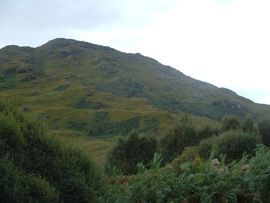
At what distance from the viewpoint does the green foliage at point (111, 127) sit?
84869 mm

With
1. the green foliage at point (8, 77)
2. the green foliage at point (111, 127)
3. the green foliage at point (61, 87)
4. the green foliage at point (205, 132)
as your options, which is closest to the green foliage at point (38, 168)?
the green foliage at point (205, 132)

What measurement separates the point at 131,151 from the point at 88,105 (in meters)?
86.4

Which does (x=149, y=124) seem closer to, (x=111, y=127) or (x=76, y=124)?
(x=111, y=127)

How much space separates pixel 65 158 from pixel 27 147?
119 cm

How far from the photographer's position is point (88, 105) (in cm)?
11438

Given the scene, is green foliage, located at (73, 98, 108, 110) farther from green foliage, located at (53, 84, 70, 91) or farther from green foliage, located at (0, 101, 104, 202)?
green foliage, located at (0, 101, 104, 202)

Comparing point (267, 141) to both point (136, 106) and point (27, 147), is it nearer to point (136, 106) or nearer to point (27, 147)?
point (27, 147)

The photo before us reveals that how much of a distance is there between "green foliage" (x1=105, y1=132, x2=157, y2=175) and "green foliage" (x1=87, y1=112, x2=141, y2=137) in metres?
49.7

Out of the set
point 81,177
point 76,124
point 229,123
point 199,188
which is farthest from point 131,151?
point 76,124

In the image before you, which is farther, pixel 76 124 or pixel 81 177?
pixel 76 124

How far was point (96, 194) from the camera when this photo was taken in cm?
Result: 611

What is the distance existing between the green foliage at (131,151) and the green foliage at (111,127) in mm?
→ 49701

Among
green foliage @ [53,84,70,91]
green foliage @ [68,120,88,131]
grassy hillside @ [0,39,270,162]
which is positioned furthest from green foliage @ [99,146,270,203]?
green foliage @ [53,84,70,91]

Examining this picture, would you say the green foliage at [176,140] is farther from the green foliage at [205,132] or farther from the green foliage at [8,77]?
the green foliage at [8,77]
